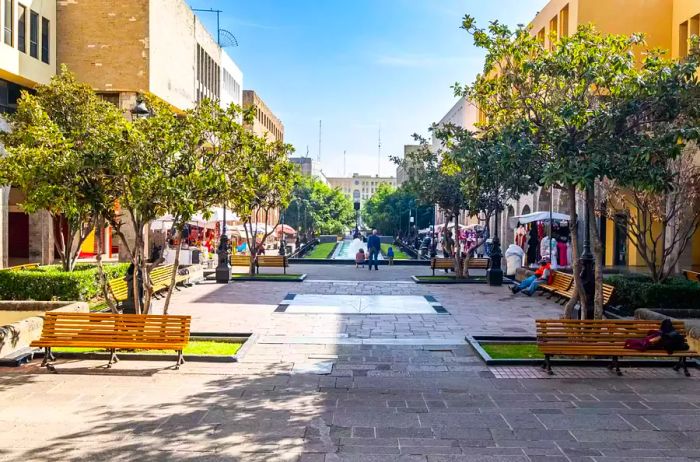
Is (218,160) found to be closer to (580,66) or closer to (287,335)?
(287,335)

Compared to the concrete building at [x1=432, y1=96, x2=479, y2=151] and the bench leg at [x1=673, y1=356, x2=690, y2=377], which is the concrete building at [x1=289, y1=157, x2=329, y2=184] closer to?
the concrete building at [x1=432, y1=96, x2=479, y2=151]

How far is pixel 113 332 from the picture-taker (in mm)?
9484

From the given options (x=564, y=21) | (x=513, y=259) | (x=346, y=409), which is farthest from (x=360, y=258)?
(x=346, y=409)

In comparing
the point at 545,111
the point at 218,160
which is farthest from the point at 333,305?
the point at 545,111

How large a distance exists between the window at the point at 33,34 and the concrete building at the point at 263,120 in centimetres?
2926

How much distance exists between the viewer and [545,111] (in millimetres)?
10422

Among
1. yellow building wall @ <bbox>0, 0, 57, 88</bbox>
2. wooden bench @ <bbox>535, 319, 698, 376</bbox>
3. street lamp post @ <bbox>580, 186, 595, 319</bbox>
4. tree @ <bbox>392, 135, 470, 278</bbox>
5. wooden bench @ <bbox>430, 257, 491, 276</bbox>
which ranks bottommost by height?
wooden bench @ <bbox>535, 319, 698, 376</bbox>

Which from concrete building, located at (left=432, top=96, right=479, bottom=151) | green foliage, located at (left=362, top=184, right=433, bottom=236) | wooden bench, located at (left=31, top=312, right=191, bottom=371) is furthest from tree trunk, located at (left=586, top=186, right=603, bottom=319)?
green foliage, located at (left=362, top=184, right=433, bottom=236)

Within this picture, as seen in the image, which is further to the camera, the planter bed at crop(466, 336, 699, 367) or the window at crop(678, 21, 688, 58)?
the window at crop(678, 21, 688, 58)

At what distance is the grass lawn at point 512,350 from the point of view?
33.4ft

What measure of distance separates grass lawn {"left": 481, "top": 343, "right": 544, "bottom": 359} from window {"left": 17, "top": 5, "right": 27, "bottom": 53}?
22.8m

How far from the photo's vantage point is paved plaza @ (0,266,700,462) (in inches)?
241

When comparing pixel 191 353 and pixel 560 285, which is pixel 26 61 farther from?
pixel 560 285

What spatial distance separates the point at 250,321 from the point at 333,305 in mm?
3255
